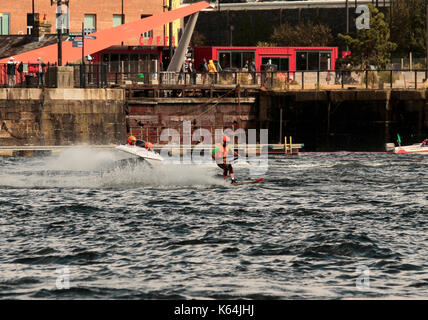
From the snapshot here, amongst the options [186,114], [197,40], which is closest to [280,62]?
[186,114]

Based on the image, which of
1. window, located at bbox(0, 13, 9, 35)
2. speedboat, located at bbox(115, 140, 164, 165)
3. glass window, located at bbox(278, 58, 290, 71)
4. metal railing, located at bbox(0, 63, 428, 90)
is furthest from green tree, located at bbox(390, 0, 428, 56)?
speedboat, located at bbox(115, 140, 164, 165)

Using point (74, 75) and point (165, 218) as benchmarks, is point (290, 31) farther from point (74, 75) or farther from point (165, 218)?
point (165, 218)

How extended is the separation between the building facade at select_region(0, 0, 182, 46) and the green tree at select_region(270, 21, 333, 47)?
15.6 metres

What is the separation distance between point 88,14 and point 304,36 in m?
23.3

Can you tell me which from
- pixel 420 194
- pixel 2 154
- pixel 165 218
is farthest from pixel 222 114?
pixel 165 218

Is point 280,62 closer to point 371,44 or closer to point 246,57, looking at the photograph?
point 246,57

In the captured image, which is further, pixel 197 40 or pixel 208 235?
pixel 197 40

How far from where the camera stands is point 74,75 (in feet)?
160

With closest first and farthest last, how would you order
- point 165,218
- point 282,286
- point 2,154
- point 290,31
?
point 282,286 → point 165,218 → point 2,154 → point 290,31

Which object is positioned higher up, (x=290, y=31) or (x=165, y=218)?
(x=290, y=31)

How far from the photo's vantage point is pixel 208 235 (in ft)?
71.2

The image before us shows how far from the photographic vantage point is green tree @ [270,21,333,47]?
8744cm

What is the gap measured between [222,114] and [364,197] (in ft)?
82.9

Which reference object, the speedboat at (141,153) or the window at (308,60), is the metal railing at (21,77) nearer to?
the speedboat at (141,153)
